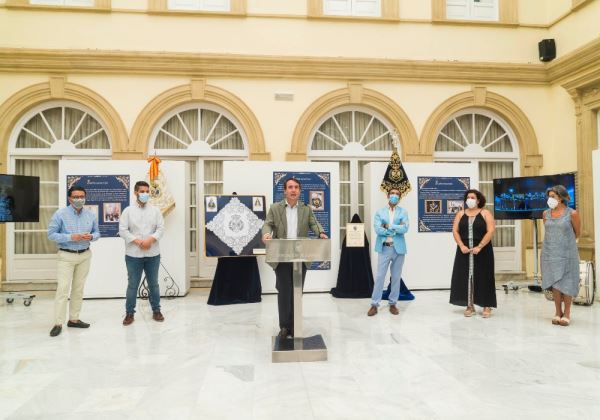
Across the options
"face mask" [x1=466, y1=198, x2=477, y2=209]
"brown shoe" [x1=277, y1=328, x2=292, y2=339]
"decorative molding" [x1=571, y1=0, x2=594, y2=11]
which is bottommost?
"brown shoe" [x1=277, y1=328, x2=292, y2=339]

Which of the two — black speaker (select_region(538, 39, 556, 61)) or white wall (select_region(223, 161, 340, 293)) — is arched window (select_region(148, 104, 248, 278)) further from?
black speaker (select_region(538, 39, 556, 61))

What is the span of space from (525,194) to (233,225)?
14.2ft

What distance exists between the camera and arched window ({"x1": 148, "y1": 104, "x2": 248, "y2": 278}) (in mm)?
7516

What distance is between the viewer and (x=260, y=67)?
24.5 feet

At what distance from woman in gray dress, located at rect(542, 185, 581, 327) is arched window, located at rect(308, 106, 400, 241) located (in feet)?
11.2

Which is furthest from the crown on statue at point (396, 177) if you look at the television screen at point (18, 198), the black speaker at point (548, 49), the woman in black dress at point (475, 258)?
the television screen at point (18, 198)

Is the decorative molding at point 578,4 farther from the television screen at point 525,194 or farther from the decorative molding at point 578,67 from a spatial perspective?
the television screen at point 525,194

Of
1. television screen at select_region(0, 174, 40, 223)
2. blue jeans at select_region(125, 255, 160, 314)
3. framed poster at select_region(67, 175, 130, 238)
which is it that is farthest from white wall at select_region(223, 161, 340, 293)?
television screen at select_region(0, 174, 40, 223)

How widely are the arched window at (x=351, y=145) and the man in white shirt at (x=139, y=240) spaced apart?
348 centimetres

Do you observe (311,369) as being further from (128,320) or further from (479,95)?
(479,95)

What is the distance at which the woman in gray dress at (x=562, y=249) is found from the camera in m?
4.74

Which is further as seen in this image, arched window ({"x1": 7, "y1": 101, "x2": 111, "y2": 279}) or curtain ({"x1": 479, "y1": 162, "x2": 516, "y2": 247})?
curtain ({"x1": 479, "y1": 162, "x2": 516, "y2": 247})

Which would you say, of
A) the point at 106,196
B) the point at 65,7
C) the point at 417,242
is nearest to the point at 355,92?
the point at 417,242

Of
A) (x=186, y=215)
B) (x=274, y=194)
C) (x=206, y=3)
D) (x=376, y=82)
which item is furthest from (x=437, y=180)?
(x=206, y=3)
